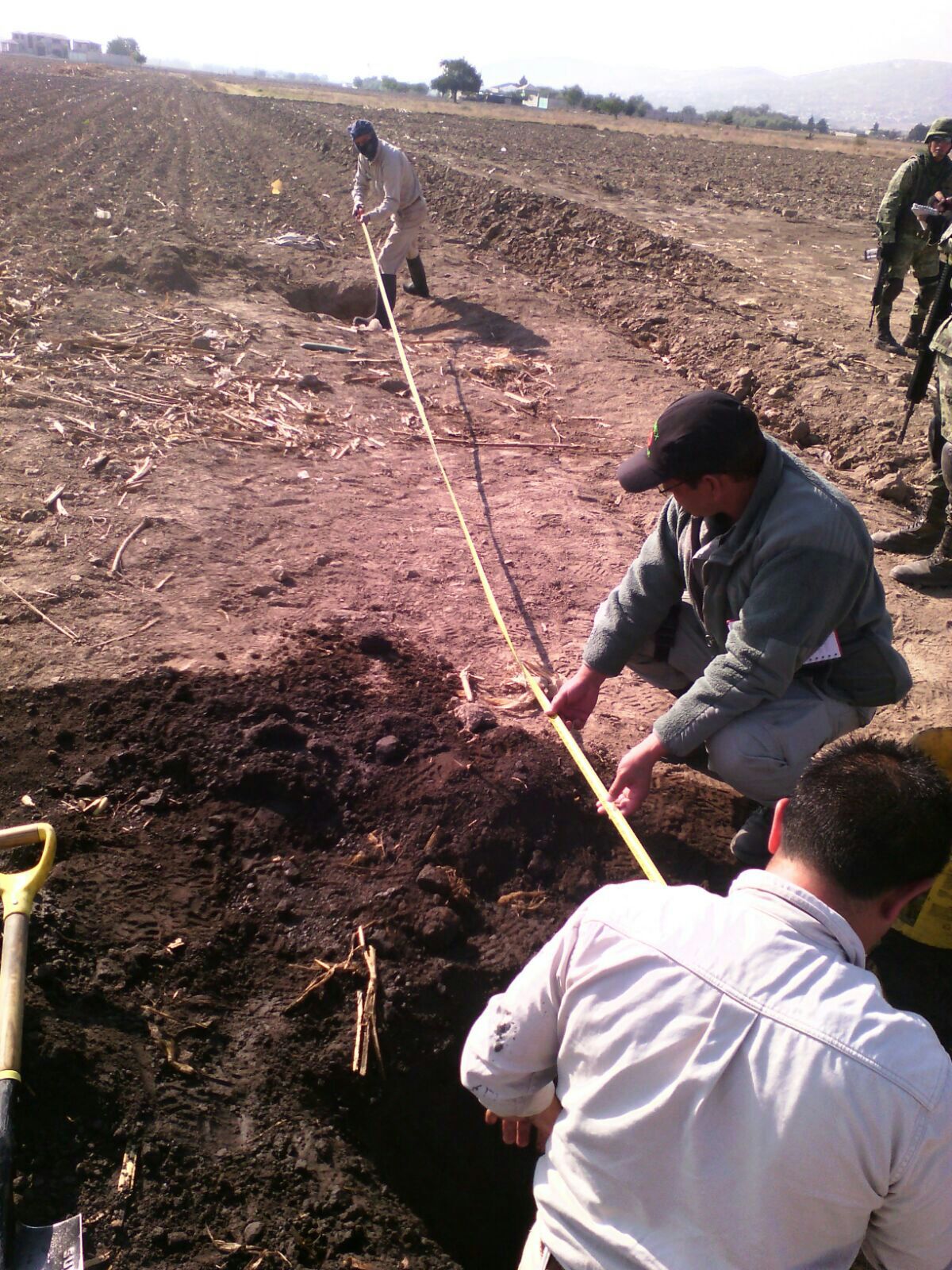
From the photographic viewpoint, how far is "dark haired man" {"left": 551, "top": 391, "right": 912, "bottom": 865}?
2.71 metres

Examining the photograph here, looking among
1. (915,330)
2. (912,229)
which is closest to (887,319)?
(915,330)

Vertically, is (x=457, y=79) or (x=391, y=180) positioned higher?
(x=457, y=79)

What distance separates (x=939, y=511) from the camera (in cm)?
564

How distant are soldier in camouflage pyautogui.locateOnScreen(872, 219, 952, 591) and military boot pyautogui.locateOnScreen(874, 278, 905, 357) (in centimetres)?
354

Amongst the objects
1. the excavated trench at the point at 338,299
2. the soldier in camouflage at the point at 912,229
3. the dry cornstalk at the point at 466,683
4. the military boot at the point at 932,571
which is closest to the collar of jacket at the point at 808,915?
the dry cornstalk at the point at 466,683

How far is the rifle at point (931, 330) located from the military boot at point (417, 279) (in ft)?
21.4

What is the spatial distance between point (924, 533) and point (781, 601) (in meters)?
3.60

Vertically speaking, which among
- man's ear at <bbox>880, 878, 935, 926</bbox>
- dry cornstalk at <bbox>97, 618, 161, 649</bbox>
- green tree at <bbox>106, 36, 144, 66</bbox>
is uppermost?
green tree at <bbox>106, 36, 144, 66</bbox>

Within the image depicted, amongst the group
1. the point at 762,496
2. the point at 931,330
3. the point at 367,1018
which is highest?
the point at 931,330

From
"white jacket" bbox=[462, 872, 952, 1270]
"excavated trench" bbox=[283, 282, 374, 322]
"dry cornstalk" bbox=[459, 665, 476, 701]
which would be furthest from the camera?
"excavated trench" bbox=[283, 282, 374, 322]

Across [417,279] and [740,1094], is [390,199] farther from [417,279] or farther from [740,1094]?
[740,1094]

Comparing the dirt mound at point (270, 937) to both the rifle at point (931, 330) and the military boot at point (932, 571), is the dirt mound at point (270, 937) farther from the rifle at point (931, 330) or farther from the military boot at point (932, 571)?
the rifle at point (931, 330)

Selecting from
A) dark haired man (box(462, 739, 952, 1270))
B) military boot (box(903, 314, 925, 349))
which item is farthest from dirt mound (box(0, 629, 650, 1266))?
military boot (box(903, 314, 925, 349))

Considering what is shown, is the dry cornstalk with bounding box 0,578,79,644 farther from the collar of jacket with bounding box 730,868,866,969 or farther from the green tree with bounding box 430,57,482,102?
the green tree with bounding box 430,57,482,102
